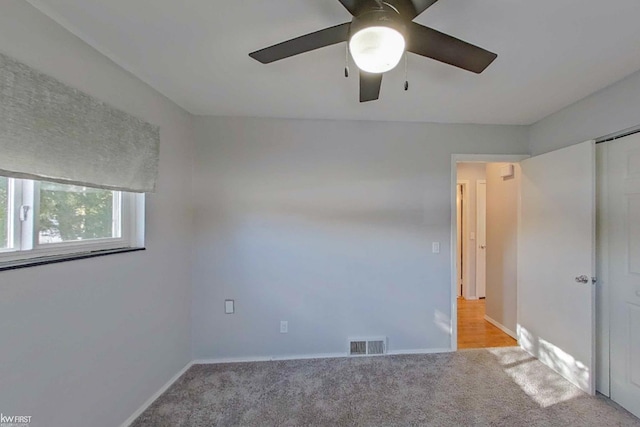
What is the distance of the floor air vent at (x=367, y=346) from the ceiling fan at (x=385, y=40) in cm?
247

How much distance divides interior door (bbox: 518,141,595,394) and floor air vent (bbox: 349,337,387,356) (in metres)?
1.46

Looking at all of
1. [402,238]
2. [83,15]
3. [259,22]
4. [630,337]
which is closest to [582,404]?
[630,337]

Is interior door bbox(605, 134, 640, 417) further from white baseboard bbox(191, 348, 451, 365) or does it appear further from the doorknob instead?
white baseboard bbox(191, 348, 451, 365)

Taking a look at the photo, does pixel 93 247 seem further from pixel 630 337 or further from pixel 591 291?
pixel 630 337

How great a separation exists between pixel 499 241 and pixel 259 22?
142 inches

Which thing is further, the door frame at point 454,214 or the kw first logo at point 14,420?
the door frame at point 454,214

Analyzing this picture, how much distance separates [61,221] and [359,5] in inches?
72.1

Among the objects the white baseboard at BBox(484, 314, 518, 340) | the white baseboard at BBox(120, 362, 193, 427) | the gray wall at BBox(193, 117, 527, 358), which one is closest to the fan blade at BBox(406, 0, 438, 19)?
the gray wall at BBox(193, 117, 527, 358)

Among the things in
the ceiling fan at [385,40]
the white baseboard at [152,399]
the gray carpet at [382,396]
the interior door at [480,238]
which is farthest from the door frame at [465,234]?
the white baseboard at [152,399]

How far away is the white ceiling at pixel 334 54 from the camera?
141 centimetres

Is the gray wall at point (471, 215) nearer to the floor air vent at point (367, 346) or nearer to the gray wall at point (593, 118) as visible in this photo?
the gray wall at point (593, 118)

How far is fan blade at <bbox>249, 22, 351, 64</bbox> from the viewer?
1206 millimetres

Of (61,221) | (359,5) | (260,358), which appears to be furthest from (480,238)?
(61,221)

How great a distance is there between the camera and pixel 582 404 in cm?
216
